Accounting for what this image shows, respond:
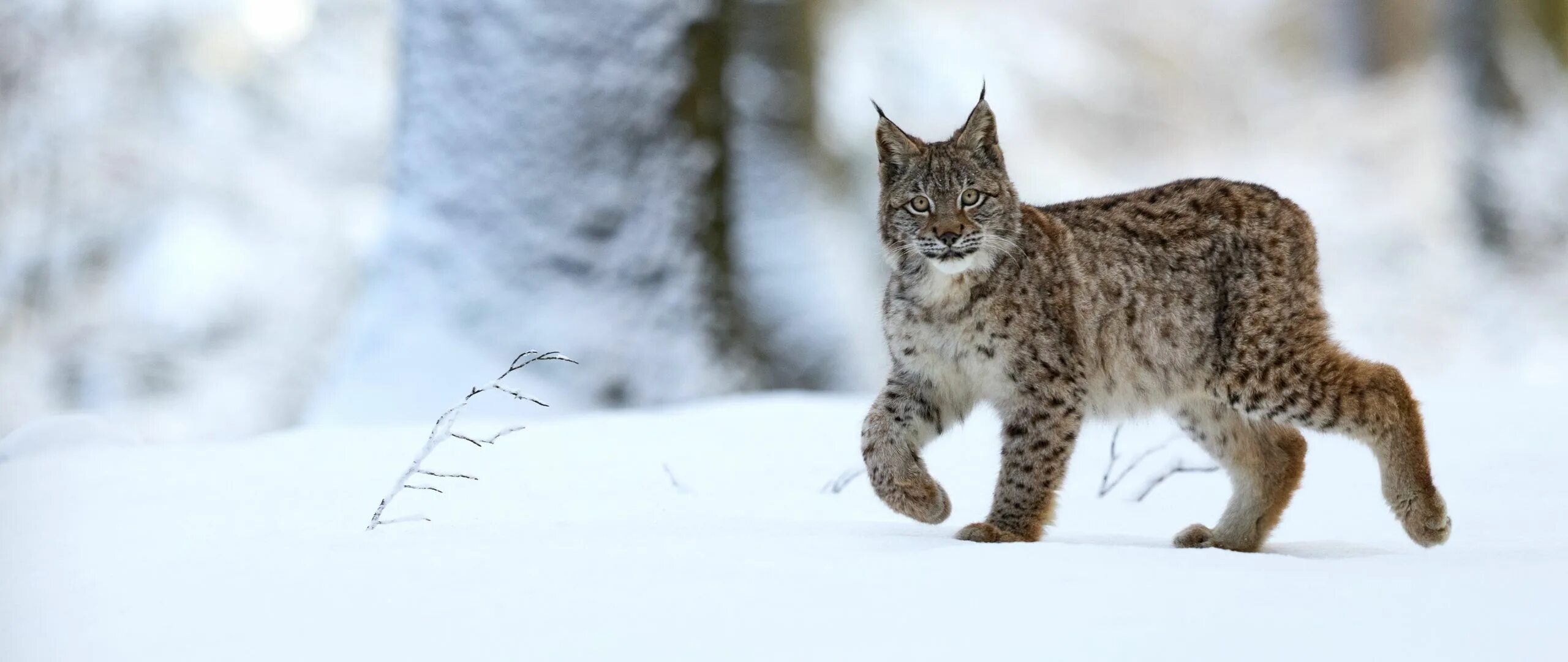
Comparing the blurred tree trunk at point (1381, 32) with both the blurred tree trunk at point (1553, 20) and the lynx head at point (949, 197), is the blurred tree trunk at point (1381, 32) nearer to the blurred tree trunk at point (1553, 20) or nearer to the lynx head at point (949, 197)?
the blurred tree trunk at point (1553, 20)

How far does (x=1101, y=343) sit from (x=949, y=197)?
562 mm

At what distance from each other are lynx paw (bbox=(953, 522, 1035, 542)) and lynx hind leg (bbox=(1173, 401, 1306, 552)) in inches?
26.3

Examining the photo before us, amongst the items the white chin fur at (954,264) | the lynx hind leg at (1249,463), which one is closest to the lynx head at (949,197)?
the white chin fur at (954,264)

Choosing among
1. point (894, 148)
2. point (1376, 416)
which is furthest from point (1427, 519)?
point (894, 148)

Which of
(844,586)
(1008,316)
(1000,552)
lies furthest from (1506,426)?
(844,586)

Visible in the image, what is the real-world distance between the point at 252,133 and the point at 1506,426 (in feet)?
26.8

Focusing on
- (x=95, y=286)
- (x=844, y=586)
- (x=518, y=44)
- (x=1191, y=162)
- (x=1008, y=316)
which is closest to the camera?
(x=844, y=586)

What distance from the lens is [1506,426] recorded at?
5.07m

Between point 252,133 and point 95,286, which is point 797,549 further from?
point 252,133

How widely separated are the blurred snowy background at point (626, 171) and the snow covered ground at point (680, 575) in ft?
8.29

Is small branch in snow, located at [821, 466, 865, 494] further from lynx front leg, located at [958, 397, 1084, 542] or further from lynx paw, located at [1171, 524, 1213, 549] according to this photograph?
lynx paw, located at [1171, 524, 1213, 549]

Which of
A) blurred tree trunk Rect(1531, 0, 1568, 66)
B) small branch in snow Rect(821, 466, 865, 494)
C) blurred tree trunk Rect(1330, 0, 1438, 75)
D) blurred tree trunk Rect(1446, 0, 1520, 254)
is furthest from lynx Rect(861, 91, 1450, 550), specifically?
blurred tree trunk Rect(1330, 0, 1438, 75)

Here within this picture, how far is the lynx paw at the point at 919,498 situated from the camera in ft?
11.6

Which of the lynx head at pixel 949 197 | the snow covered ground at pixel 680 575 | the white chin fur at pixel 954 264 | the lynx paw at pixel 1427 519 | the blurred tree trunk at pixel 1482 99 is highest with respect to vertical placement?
the blurred tree trunk at pixel 1482 99
